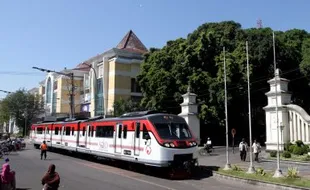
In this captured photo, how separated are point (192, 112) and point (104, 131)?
40.4ft

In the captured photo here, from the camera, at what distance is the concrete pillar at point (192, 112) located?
3600 centimetres

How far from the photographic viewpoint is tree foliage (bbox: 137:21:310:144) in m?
37.8

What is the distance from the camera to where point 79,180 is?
55.1 ft

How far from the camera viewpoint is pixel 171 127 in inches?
783

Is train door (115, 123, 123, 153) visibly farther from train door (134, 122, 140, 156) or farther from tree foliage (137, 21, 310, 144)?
tree foliage (137, 21, 310, 144)

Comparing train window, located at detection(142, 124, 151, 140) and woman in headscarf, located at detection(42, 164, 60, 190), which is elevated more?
train window, located at detection(142, 124, 151, 140)

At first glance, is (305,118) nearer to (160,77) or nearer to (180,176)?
(180,176)

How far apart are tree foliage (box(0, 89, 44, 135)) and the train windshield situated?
218 feet

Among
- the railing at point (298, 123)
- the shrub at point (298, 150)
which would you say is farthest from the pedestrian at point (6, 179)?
the railing at point (298, 123)

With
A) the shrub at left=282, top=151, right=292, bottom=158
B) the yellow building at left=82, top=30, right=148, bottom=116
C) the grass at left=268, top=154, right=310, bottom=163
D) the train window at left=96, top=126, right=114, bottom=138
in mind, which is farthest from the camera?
the yellow building at left=82, top=30, right=148, bottom=116

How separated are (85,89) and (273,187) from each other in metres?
58.2

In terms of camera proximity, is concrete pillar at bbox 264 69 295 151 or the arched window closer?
concrete pillar at bbox 264 69 295 151

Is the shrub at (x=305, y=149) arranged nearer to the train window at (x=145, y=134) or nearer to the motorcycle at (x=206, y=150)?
the motorcycle at (x=206, y=150)

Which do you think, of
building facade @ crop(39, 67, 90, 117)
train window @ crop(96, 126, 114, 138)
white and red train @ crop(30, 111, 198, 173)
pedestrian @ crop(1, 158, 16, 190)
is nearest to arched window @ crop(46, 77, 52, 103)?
building facade @ crop(39, 67, 90, 117)
